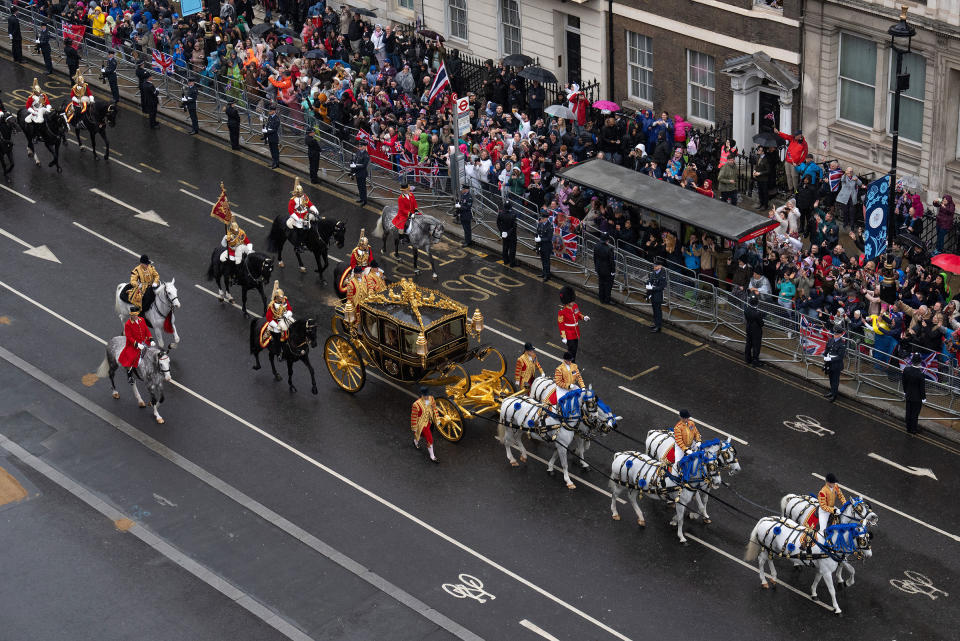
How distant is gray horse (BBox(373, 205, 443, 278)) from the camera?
3653 centimetres

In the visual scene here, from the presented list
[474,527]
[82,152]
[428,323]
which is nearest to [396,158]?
[82,152]

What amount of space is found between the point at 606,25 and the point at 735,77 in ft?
16.9

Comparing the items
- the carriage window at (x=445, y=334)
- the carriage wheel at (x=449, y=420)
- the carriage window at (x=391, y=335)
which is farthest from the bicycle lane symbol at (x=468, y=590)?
the carriage window at (x=391, y=335)

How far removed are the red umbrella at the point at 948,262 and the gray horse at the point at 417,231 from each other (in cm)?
1143

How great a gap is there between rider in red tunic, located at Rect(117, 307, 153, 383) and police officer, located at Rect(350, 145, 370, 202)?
35.8 feet

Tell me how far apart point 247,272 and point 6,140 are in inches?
460

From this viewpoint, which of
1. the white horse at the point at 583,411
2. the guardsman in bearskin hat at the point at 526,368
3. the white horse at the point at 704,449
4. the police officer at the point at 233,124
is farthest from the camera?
the police officer at the point at 233,124

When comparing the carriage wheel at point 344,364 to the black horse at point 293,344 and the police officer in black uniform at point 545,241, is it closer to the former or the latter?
the black horse at point 293,344

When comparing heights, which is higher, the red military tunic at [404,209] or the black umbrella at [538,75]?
the black umbrella at [538,75]

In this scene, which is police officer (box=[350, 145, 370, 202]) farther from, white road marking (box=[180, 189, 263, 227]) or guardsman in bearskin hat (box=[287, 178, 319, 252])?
guardsman in bearskin hat (box=[287, 178, 319, 252])

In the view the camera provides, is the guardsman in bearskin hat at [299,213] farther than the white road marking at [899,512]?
Yes

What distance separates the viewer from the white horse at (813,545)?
24719 mm

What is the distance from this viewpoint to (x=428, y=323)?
29688 mm

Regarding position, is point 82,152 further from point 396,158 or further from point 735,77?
point 735,77
